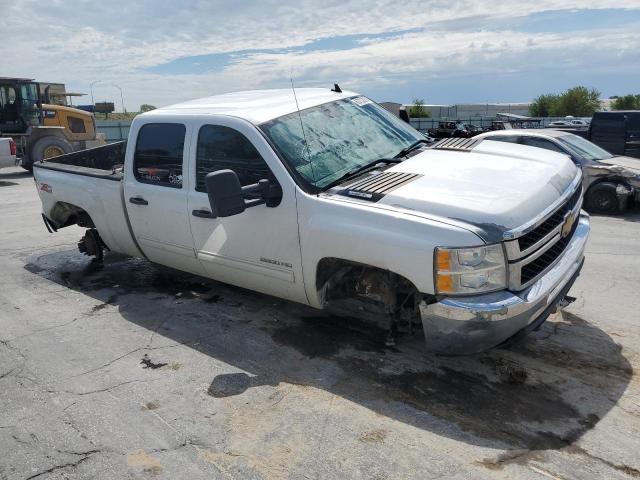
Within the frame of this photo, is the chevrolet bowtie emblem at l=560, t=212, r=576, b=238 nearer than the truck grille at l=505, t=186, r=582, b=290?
No

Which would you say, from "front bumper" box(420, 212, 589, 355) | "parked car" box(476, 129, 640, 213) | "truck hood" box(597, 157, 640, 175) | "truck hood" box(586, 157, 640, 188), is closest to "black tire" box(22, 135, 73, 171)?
"parked car" box(476, 129, 640, 213)

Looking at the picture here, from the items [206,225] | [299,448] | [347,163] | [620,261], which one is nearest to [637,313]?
[620,261]

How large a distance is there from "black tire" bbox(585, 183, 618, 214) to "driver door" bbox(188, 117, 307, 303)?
7.74m

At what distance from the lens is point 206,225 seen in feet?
14.9

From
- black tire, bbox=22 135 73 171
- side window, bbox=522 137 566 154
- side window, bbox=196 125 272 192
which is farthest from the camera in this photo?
black tire, bbox=22 135 73 171

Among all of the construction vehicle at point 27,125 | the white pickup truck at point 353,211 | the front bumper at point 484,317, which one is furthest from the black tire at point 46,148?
the front bumper at point 484,317

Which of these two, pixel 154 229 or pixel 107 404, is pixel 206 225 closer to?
pixel 154 229

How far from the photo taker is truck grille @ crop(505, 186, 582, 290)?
325cm

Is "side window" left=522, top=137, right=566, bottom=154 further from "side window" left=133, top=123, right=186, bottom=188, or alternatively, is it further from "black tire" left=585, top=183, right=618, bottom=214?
"side window" left=133, top=123, right=186, bottom=188

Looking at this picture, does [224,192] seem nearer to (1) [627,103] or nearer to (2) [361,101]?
(2) [361,101]

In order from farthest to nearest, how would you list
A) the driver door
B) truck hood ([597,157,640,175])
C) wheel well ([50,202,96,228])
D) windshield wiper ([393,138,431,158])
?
truck hood ([597,157,640,175]), wheel well ([50,202,96,228]), windshield wiper ([393,138,431,158]), the driver door

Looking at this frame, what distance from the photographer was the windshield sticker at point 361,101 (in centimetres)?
508

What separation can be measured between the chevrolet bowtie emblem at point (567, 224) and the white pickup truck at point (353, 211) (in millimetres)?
22

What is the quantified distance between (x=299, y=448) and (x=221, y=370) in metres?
1.09
